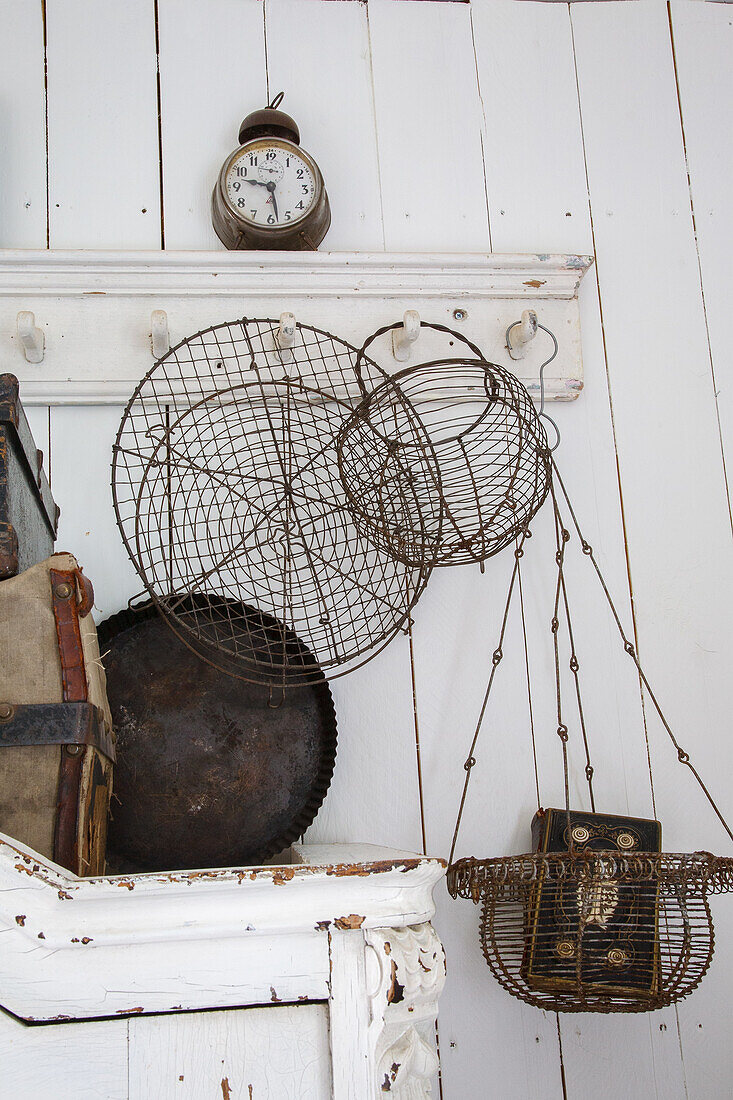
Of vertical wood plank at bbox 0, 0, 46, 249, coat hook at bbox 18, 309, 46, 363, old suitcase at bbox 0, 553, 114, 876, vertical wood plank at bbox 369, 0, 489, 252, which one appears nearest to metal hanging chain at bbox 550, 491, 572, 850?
vertical wood plank at bbox 369, 0, 489, 252

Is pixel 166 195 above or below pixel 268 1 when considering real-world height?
below

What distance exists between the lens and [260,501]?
127 cm

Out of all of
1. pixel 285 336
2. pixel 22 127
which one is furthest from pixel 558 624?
pixel 22 127

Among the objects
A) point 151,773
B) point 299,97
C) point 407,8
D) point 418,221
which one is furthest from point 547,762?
point 407,8

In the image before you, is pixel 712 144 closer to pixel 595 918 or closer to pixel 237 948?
pixel 595 918

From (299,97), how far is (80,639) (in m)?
0.95

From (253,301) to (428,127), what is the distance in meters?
0.42

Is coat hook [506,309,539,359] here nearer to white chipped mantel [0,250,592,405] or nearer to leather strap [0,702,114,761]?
white chipped mantel [0,250,592,405]

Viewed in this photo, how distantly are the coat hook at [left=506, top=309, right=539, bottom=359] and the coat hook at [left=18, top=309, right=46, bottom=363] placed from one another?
630 millimetres

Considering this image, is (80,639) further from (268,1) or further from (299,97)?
(268,1)

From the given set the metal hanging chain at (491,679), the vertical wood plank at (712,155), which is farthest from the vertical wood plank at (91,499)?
the vertical wood plank at (712,155)

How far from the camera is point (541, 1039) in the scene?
3.97 ft

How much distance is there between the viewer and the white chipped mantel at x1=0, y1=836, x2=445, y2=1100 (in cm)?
72

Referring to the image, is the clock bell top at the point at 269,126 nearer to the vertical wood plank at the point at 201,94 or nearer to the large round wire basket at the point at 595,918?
the vertical wood plank at the point at 201,94
